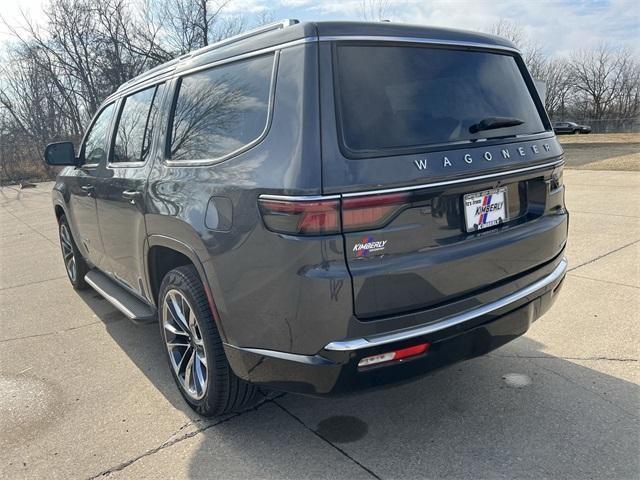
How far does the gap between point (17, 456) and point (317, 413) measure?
1.62 metres

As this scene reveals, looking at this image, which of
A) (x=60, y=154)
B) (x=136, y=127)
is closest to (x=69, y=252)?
(x=60, y=154)

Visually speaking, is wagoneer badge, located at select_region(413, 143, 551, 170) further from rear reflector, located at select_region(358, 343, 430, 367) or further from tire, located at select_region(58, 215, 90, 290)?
tire, located at select_region(58, 215, 90, 290)

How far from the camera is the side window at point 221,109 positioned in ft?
7.48

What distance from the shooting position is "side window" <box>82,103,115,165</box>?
4062 mm

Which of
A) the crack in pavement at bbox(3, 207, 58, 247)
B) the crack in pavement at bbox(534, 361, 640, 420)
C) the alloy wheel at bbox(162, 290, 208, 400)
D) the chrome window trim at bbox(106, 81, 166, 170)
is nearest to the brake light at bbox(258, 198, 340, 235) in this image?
the alloy wheel at bbox(162, 290, 208, 400)

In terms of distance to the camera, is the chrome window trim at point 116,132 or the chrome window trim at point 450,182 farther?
the chrome window trim at point 116,132

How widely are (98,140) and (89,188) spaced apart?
53cm

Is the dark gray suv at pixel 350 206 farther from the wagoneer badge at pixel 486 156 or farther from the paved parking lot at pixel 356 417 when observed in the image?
the paved parking lot at pixel 356 417

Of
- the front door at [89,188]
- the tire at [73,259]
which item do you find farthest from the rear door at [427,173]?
the tire at [73,259]

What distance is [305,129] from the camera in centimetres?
199

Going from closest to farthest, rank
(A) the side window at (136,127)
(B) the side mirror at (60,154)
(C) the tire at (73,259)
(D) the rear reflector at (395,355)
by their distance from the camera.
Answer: (D) the rear reflector at (395,355) → (A) the side window at (136,127) → (B) the side mirror at (60,154) → (C) the tire at (73,259)

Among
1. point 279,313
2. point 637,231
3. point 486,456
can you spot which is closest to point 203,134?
point 279,313

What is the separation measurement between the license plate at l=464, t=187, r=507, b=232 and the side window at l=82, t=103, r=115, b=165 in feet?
9.77

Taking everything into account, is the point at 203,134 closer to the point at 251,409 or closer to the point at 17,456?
the point at 251,409
